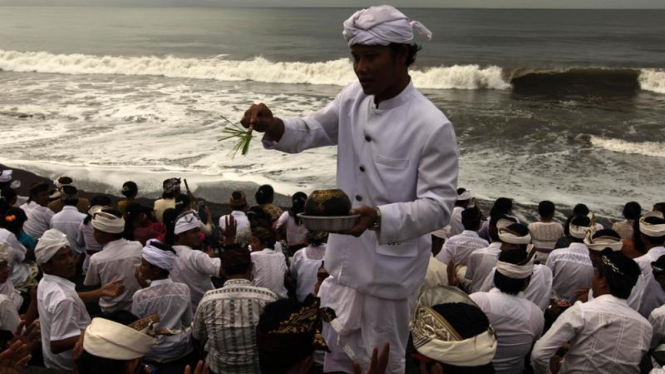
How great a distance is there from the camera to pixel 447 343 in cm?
232

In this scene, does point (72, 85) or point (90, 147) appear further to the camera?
point (72, 85)

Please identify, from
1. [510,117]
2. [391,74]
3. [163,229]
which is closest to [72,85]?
[510,117]

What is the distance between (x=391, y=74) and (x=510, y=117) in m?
19.8

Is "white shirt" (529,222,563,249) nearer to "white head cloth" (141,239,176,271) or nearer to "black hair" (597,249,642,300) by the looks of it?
"black hair" (597,249,642,300)

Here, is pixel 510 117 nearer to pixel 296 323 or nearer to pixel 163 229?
pixel 163 229

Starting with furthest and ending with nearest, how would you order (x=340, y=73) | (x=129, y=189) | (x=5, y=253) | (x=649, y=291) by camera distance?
(x=340, y=73), (x=129, y=189), (x=649, y=291), (x=5, y=253)

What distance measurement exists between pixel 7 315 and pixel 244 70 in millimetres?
31144

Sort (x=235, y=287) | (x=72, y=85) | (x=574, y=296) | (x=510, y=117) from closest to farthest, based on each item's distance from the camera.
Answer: (x=235, y=287) → (x=574, y=296) → (x=510, y=117) → (x=72, y=85)

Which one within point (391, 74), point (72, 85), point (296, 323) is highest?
point (391, 74)

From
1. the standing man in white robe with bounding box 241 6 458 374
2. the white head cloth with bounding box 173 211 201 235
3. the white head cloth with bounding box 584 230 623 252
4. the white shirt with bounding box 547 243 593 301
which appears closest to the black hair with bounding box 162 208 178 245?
the white head cloth with bounding box 173 211 201 235

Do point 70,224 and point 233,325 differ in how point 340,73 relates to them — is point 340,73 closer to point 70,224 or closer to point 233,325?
point 70,224

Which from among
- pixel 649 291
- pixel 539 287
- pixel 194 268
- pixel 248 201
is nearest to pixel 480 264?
pixel 539 287

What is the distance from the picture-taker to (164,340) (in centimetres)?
453

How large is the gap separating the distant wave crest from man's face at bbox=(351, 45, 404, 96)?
93.4ft
